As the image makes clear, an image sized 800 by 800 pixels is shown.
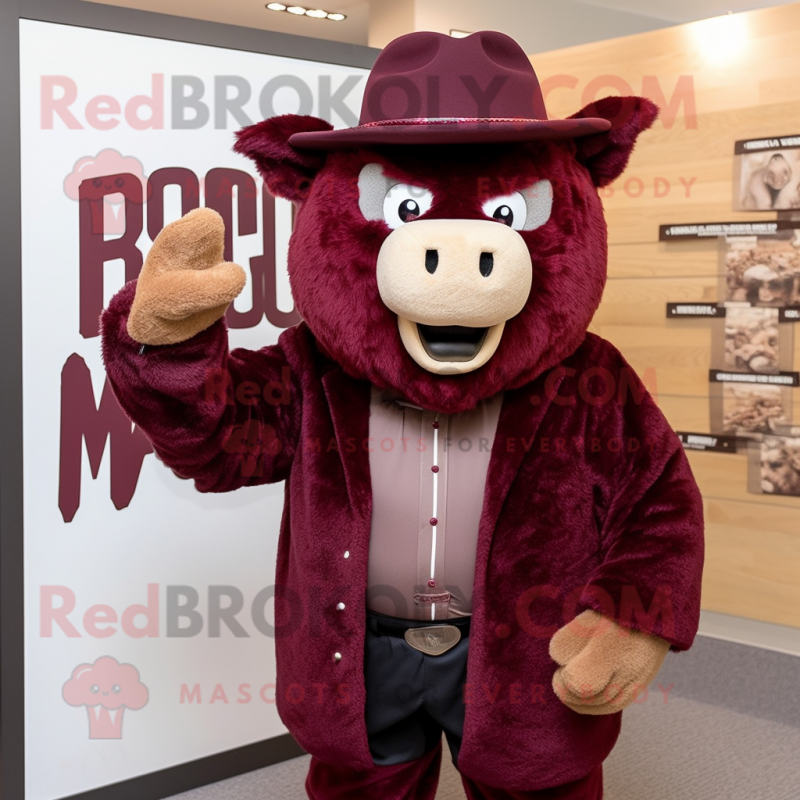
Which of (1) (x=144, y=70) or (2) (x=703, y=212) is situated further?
(2) (x=703, y=212)

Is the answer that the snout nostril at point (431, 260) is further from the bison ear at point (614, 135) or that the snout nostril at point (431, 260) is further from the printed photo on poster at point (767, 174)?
the printed photo on poster at point (767, 174)

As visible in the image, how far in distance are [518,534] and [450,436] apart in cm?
16

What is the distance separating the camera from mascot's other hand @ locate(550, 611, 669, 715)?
1227mm

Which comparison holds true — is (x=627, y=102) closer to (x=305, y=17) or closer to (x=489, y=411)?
(x=489, y=411)

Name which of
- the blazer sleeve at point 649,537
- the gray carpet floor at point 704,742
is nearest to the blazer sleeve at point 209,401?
the blazer sleeve at point 649,537

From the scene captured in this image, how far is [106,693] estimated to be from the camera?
1982 millimetres

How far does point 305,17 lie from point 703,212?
11.7ft

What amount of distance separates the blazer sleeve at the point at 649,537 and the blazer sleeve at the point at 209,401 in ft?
1.51

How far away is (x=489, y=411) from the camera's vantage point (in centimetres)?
135

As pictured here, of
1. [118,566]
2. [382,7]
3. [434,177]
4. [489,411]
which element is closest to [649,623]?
[489,411]

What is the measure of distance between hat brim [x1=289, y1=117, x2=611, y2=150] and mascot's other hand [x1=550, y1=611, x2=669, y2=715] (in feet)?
2.02

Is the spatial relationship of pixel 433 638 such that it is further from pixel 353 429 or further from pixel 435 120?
pixel 435 120

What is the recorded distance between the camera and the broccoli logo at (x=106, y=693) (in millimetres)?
1946

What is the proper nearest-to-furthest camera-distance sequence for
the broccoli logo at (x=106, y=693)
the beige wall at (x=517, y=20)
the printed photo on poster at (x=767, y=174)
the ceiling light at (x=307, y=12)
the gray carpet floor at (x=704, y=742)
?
the broccoli logo at (x=106, y=693) < the gray carpet floor at (x=704, y=742) < the printed photo on poster at (x=767, y=174) < the beige wall at (x=517, y=20) < the ceiling light at (x=307, y=12)
